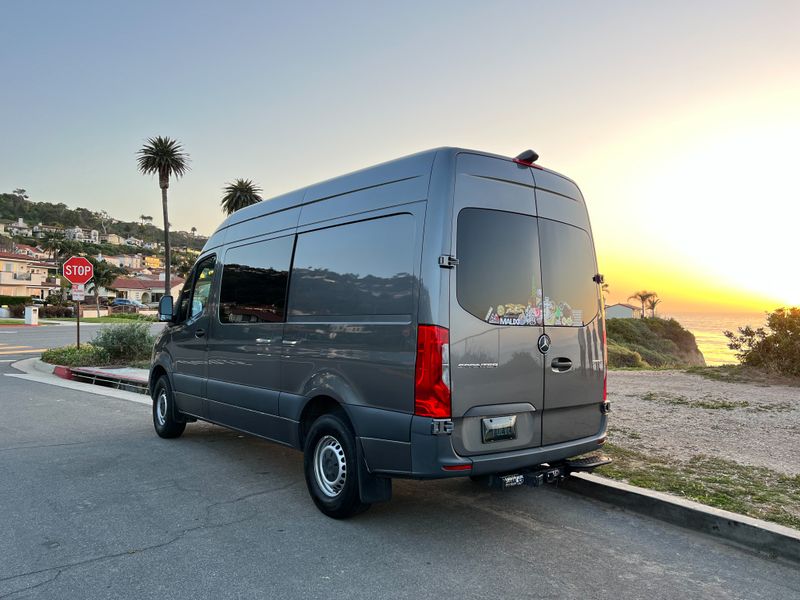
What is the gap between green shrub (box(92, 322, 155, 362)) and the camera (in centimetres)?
1638

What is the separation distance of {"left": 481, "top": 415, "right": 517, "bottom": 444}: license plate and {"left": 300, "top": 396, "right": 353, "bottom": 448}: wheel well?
3.96ft

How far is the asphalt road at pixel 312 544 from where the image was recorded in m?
3.44

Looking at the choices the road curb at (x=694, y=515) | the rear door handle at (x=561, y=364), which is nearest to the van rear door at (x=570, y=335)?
the rear door handle at (x=561, y=364)

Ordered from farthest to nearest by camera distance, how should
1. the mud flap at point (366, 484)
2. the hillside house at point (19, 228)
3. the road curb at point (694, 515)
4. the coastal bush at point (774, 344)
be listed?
the hillside house at point (19, 228), the coastal bush at point (774, 344), the mud flap at point (366, 484), the road curb at point (694, 515)

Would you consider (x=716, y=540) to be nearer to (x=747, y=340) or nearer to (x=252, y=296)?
(x=252, y=296)

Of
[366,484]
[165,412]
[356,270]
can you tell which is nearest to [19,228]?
[165,412]

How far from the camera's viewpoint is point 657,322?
48.7m

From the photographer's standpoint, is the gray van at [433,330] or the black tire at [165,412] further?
the black tire at [165,412]

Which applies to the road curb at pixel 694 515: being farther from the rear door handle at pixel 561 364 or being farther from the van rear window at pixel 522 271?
the van rear window at pixel 522 271

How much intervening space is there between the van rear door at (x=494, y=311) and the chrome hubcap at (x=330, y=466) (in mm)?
1149

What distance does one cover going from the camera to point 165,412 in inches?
296

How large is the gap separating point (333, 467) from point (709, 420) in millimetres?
5913

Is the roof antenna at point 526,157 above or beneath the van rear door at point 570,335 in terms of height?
above

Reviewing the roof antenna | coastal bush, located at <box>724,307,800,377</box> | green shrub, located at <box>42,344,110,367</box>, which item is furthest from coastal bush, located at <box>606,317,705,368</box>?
the roof antenna
